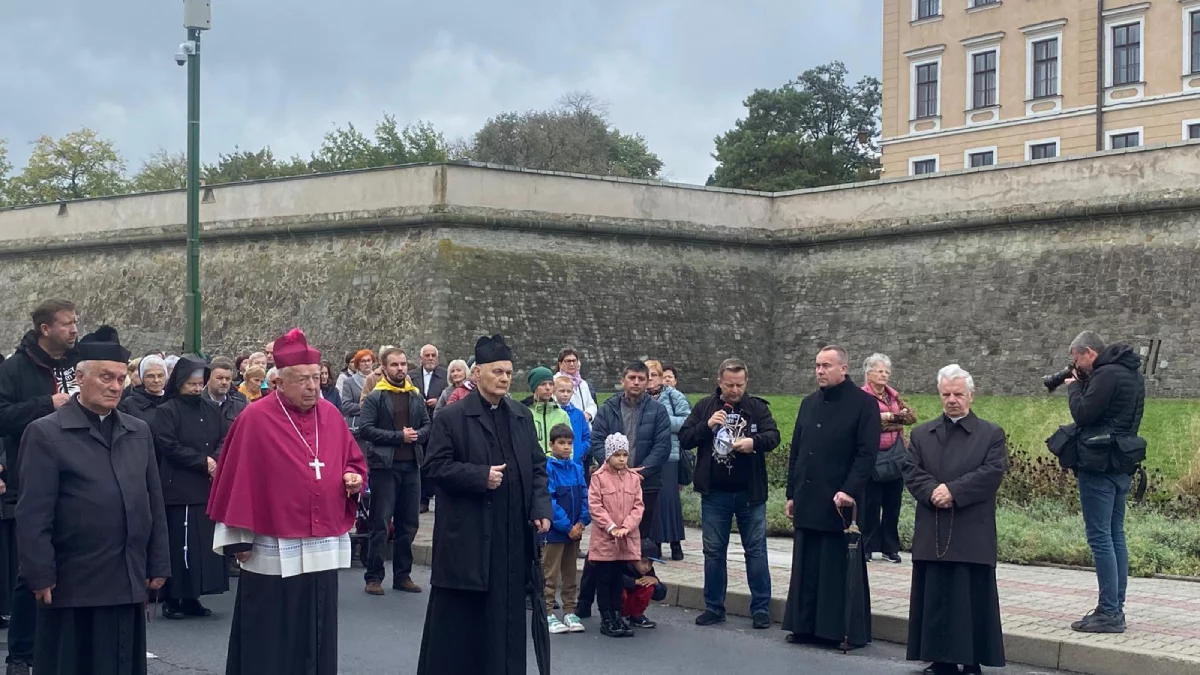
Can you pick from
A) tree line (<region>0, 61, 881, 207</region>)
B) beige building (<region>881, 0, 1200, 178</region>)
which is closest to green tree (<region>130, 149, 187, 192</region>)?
tree line (<region>0, 61, 881, 207</region>)

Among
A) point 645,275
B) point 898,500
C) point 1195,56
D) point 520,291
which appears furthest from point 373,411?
point 1195,56

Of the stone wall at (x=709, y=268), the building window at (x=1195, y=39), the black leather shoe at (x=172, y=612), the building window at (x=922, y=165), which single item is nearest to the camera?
the black leather shoe at (x=172, y=612)

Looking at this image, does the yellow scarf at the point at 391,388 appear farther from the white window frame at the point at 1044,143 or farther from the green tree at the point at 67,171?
the green tree at the point at 67,171

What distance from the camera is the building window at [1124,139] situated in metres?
46.3

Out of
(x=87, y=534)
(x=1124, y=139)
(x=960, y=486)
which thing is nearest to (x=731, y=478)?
(x=960, y=486)

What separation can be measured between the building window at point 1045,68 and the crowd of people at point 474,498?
38.5 metres

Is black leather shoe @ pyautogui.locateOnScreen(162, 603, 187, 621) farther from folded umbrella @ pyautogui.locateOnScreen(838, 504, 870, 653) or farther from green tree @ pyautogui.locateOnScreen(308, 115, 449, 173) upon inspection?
green tree @ pyautogui.locateOnScreen(308, 115, 449, 173)

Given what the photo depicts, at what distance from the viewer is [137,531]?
22.4ft

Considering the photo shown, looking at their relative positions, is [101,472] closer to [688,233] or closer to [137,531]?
[137,531]

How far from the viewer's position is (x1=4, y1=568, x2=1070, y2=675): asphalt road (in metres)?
8.87

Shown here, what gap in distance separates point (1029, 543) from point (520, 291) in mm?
19913

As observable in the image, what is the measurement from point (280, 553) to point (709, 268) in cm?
2797

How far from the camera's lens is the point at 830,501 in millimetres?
9539

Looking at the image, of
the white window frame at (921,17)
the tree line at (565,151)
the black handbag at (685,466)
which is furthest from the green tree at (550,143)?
the black handbag at (685,466)
